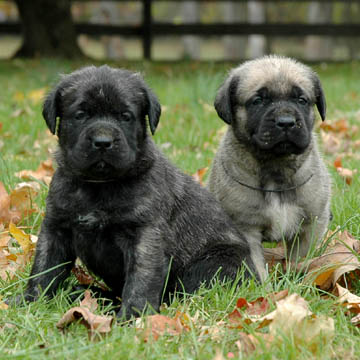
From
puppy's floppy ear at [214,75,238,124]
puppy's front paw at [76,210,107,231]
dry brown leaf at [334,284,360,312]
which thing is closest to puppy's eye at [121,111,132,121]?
puppy's front paw at [76,210,107,231]

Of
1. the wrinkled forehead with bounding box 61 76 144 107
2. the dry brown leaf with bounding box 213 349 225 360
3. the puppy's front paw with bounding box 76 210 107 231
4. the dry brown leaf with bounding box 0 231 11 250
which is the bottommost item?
the dry brown leaf with bounding box 0 231 11 250

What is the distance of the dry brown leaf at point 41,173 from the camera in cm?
504

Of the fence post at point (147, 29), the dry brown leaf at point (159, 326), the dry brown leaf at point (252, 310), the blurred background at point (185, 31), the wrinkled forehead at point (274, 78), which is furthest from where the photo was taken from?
the fence post at point (147, 29)

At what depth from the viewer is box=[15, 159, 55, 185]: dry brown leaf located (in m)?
5.04

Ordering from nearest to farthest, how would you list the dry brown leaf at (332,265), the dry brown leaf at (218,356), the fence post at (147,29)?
the dry brown leaf at (218,356)
the dry brown leaf at (332,265)
the fence post at (147,29)

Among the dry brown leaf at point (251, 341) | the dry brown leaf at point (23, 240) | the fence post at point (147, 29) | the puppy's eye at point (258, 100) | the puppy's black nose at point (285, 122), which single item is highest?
the puppy's eye at point (258, 100)

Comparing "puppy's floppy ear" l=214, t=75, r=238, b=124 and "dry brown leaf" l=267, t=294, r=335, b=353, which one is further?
"puppy's floppy ear" l=214, t=75, r=238, b=124

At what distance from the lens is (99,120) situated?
3174 millimetres

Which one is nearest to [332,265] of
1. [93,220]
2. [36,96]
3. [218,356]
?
[218,356]

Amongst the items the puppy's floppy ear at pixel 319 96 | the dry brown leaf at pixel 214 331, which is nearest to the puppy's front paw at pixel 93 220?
the dry brown leaf at pixel 214 331

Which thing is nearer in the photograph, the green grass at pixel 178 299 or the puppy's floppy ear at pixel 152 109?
the green grass at pixel 178 299

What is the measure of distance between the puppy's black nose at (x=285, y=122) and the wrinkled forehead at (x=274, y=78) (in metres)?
0.24

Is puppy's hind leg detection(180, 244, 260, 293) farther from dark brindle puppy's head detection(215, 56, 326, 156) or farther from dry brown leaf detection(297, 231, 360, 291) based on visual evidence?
dark brindle puppy's head detection(215, 56, 326, 156)

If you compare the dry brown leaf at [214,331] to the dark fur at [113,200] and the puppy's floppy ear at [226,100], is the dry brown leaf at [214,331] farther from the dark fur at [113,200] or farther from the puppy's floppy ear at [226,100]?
the puppy's floppy ear at [226,100]
